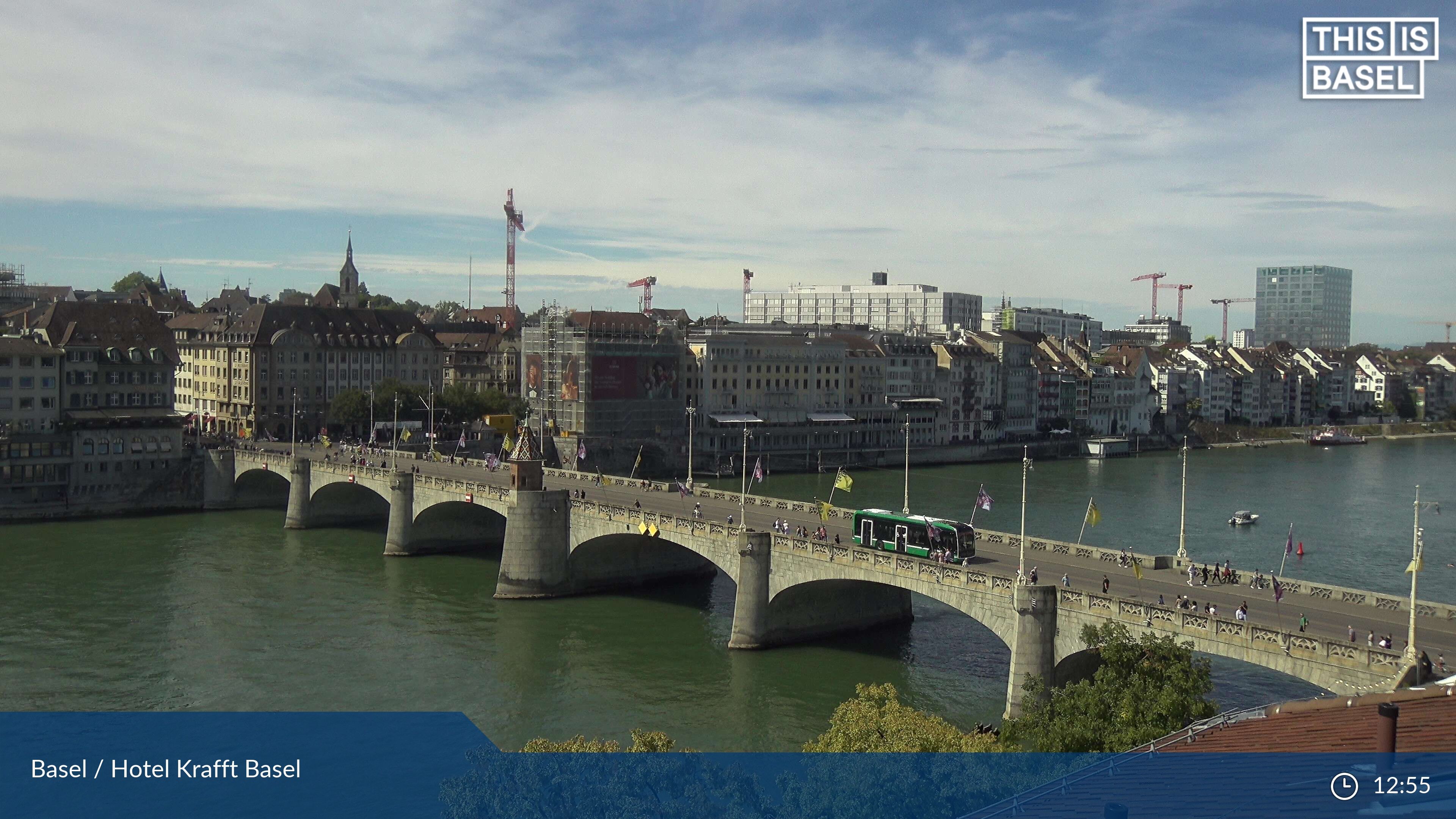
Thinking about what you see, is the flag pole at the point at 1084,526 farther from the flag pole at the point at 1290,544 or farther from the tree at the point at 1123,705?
the tree at the point at 1123,705

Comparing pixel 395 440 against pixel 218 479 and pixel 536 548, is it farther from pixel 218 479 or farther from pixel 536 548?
pixel 536 548

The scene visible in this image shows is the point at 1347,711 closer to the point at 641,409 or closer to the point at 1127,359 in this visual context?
the point at 641,409

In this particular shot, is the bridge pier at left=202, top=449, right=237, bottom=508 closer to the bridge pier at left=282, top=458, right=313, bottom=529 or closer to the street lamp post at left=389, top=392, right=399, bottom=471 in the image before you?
the street lamp post at left=389, top=392, right=399, bottom=471

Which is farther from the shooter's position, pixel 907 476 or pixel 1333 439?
pixel 1333 439

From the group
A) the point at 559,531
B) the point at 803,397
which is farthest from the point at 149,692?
the point at 803,397

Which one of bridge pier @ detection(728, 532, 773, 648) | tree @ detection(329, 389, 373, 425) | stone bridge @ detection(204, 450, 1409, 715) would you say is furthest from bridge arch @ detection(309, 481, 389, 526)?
bridge pier @ detection(728, 532, 773, 648)

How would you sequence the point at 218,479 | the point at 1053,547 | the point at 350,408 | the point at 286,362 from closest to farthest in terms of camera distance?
the point at 1053,547, the point at 218,479, the point at 350,408, the point at 286,362

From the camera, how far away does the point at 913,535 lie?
50000mm

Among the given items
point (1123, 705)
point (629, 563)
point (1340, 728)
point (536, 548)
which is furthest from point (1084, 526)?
point (1340, 728)

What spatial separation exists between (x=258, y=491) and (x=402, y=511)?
28452 millimetres

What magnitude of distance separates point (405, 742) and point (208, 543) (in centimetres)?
4402

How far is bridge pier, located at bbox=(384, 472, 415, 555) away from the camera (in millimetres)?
73062

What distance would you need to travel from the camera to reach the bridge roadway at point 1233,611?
31828mm

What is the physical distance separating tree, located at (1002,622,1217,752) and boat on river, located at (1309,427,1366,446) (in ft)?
581
